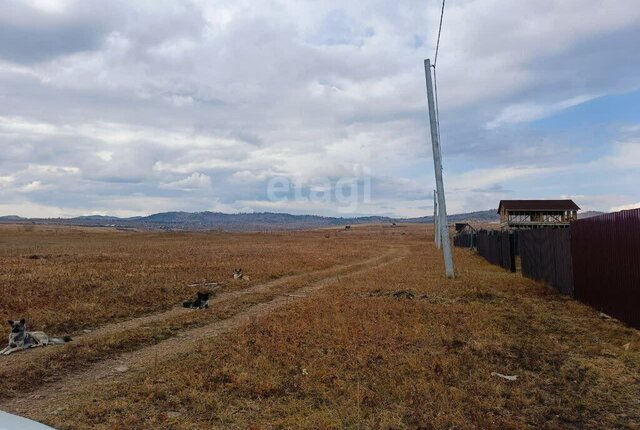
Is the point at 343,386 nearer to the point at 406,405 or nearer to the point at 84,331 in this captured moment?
the point at 406,405

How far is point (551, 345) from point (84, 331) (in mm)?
9010

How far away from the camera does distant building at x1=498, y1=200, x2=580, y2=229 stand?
5466 cm

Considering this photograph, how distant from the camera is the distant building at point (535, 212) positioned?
179ft

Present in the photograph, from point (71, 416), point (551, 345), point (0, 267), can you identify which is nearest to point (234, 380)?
point (71, 416)

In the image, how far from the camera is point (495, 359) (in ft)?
25.4

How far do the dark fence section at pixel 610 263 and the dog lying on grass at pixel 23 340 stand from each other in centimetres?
1109

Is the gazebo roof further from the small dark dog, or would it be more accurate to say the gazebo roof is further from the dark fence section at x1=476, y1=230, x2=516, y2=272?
the small dark dog

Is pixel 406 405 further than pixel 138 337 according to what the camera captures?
No

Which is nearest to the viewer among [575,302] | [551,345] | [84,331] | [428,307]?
[551,345]

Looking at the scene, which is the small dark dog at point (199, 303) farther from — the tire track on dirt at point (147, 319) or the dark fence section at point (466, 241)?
the dark fence section at point (466, 241)

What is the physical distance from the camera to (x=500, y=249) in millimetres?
27094

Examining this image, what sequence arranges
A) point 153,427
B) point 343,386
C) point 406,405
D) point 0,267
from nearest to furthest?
point 153,427, point 406,405, point 343,386, point 0,267

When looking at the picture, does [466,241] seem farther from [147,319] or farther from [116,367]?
[116,367]

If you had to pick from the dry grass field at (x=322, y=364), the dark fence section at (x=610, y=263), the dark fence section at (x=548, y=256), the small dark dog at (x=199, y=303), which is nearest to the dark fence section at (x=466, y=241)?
the dark fence section at (x=548, y=256)
